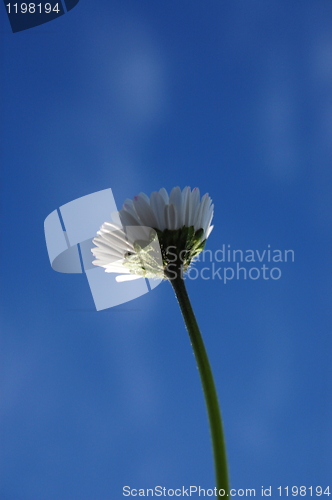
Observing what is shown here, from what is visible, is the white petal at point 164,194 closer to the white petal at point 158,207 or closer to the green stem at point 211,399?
the white petal at point 158,207

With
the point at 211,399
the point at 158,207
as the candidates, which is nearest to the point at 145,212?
the point at 158,207

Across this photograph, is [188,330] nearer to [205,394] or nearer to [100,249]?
[205,394]

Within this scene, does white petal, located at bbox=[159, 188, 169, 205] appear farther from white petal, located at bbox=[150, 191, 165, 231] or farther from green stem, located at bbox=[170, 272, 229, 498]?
green stem, located at bbox=[170, 272, 229, 498]

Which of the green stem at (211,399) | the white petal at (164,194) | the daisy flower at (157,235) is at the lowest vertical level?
the green stem at (211,399)

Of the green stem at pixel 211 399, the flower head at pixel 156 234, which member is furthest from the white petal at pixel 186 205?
the green stem at pixel 211 399

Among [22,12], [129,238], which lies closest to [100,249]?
[129,238]

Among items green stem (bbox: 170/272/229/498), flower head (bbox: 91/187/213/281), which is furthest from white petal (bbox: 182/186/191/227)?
green stem (bbox: 170/272/229/498)

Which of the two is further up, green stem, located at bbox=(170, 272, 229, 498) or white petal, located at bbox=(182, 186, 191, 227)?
white petal, located at bbox=(182, 186, 191, 227)
